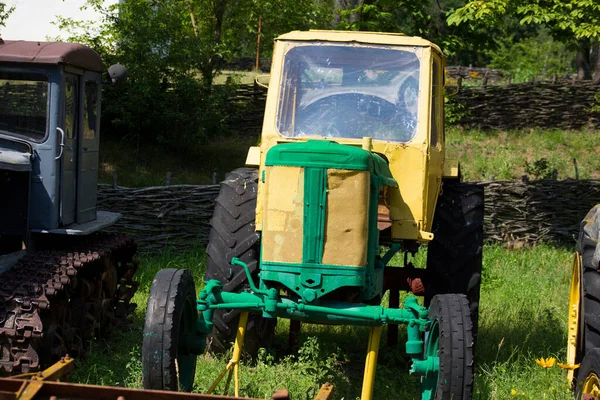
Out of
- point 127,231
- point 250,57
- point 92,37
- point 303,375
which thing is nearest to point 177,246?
point 127,231

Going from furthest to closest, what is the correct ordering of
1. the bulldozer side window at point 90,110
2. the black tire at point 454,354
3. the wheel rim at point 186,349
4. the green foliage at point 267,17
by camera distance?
1. the green foliage at point 267,17
2. the bulldozer side window at point 90,110
3. the wheel rim at point 186,349
4. the black tire at point 454,354

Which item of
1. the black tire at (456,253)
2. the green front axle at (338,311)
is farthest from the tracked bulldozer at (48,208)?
the black tire at (456,253)

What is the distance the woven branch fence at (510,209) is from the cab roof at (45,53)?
5.25 m

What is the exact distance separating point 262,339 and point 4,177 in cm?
238

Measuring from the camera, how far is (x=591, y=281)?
5.89 meters

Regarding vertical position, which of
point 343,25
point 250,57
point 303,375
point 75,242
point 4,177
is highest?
point 250,57

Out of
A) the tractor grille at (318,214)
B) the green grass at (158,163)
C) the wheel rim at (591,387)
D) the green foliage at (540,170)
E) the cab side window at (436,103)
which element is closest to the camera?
the wheel rim at (591,387)

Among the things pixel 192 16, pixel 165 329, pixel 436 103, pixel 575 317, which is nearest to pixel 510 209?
pixel 575 317

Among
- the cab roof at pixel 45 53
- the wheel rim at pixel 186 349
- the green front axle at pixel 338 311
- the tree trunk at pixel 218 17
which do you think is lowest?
the wheel rim at pixel 186 349

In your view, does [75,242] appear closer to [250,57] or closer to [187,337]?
[187,337]

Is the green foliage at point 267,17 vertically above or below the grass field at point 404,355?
above

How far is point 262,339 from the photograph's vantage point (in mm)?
6980

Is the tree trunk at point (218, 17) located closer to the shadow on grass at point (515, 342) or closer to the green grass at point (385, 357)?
the green grass at point (385, 357)

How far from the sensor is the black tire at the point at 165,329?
5332mm
